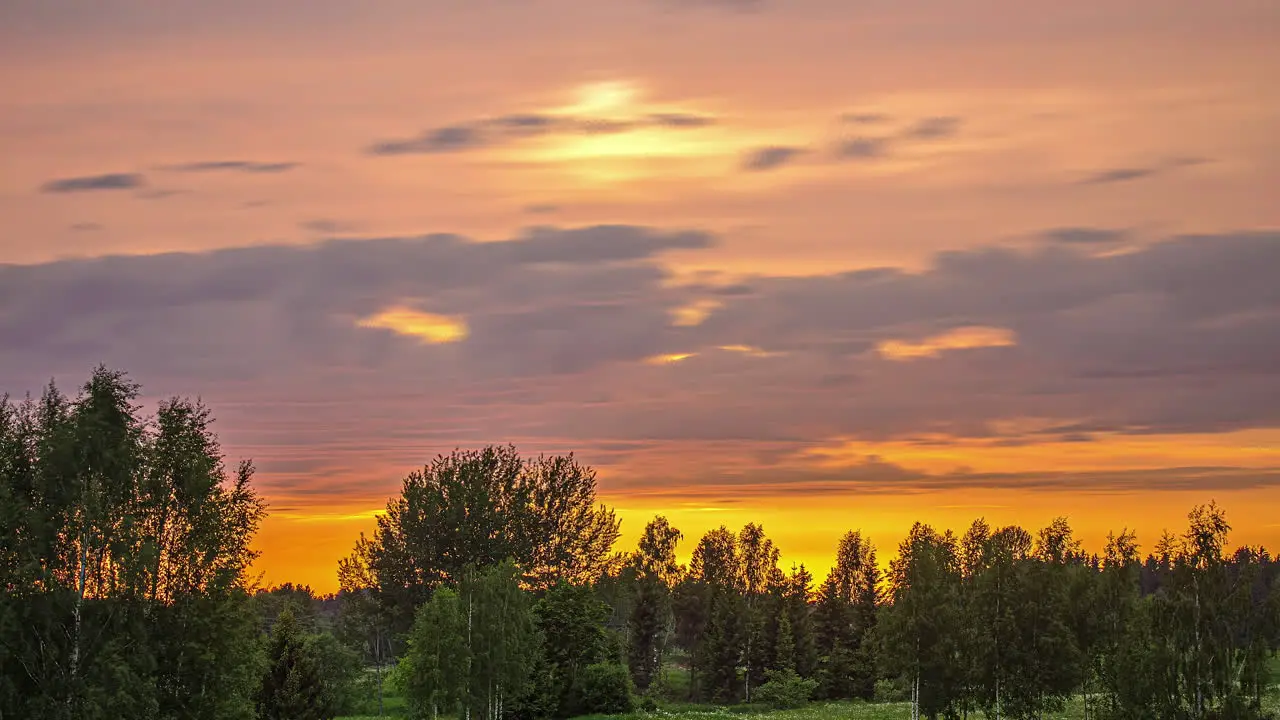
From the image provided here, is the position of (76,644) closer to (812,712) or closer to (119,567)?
(119,567)

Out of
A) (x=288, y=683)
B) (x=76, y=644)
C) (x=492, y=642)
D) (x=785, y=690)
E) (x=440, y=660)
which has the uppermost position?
(x=76, y=644)

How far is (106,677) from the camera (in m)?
51.5

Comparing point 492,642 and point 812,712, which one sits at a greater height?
point 492,642

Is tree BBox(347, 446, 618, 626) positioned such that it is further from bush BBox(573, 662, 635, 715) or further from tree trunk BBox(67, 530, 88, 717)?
tree trunk BBox(67, 530, 88, 717)

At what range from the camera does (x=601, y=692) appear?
297 feet

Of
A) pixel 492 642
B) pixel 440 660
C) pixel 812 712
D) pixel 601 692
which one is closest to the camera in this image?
pixel 440 660

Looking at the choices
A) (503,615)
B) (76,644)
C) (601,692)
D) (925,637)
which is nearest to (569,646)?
(601,692)

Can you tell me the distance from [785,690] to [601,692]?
119 ft

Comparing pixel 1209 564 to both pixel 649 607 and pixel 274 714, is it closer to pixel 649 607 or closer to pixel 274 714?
pixel 274 714

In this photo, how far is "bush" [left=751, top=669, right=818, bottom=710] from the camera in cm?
12049

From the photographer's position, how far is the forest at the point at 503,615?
52.4 metres

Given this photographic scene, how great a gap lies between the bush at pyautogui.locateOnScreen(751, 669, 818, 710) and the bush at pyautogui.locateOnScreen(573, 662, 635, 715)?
3402cm

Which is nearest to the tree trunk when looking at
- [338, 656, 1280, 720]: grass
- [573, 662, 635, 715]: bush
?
[338, 656, 1280, 720]: grass

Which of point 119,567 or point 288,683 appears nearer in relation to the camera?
point 119,567
